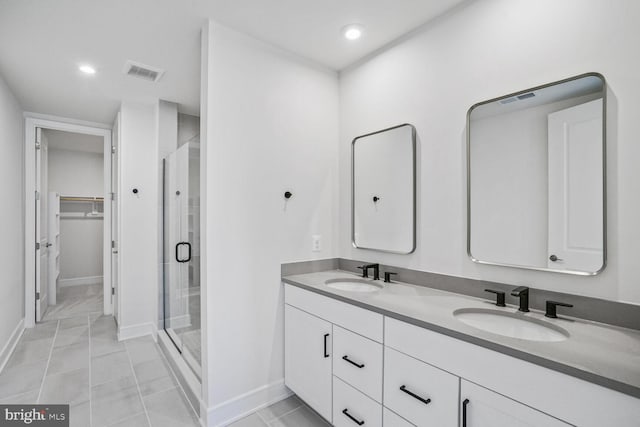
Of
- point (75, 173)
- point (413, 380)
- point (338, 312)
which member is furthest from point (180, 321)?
point (75, 173)

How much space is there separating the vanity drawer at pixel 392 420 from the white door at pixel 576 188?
0.99 m

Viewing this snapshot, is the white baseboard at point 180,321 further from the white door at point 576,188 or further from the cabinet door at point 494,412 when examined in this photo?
the white door at point 576,188

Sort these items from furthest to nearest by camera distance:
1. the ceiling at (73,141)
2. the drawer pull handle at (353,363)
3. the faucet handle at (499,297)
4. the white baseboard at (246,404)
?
the ceiling at (73,141), the white baseboard at (246,404), the drawer pull handle at (353,363), the faucet handle at (499,297)

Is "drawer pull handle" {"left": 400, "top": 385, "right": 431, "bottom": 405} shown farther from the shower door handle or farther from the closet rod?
the closet rod

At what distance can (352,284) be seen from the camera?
2.23 meters

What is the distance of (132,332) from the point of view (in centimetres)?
331

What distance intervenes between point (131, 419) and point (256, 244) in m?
1.37

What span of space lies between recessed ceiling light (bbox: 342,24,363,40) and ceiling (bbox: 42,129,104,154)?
413 centimetres

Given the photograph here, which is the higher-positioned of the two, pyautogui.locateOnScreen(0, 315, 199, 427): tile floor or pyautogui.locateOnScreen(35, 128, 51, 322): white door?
pyautogui.locateOnScreen(35, 128, 51, 322): white door

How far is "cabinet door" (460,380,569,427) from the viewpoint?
0.99 m

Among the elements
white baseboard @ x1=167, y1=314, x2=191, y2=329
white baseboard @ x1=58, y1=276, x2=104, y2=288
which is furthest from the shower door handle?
white baseboard @ x1=58, y1=276, x2=104, y2=288

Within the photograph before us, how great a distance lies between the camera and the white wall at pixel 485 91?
124cm

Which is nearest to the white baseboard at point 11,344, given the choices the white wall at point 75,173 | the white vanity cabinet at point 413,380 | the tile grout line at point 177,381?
the tile grout line at point 177,381

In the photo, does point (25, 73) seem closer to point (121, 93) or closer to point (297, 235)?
point (121, 93)
